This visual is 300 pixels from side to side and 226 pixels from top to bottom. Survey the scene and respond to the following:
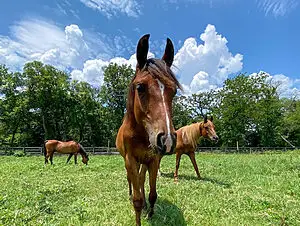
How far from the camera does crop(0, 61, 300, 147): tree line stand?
38.4 metres

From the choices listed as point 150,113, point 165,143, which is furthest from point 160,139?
point 150,113

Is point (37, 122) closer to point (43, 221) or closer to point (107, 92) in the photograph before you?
point (107, 92)

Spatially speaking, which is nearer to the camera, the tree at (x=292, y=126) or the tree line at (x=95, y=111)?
the tree line at (x=95, y=111)

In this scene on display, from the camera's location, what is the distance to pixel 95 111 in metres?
44.3

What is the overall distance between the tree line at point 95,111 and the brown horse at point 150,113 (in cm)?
3549

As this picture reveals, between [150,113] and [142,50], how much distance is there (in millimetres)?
925

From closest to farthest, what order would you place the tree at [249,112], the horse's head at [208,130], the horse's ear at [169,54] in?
1. the horse's ear at [169,54]
2. the horse's head at [208,130]
3. the tree at [249,112]

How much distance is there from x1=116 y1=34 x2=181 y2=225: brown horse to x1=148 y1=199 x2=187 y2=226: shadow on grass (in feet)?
1.58

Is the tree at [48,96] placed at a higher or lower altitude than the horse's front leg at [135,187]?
higher

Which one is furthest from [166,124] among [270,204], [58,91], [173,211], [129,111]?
[58,91]

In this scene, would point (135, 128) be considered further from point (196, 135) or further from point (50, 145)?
point (50, 145)

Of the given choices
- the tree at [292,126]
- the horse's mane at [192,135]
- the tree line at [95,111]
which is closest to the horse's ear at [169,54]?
the horse's mane at [192,135]

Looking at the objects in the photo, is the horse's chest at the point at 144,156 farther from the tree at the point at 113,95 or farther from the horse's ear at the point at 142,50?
the tree at the point at 113,95

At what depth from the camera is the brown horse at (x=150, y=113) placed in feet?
8.45
